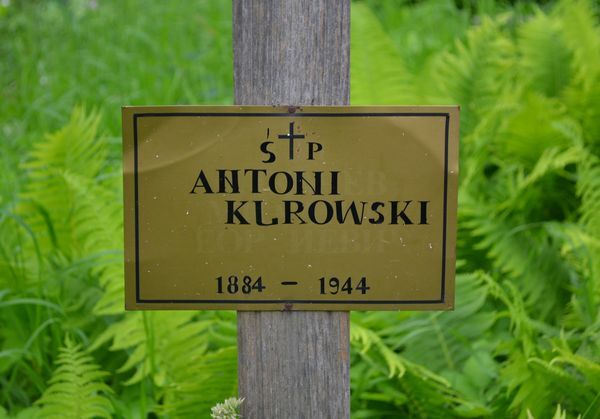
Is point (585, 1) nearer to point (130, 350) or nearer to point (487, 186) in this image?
point (487, 186)

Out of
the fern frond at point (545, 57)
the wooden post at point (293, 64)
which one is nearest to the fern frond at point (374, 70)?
the fern frond at point (545, 57)

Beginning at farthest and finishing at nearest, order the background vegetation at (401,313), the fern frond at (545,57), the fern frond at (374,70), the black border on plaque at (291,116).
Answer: the fern frond at (545,57) → the fern frond at (374,70) → the background vegetation at (401,313) → the black border on plaque at (291,116)

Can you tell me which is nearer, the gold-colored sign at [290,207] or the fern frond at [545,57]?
the gold-colored sign at [290,207]

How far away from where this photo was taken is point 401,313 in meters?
2.19

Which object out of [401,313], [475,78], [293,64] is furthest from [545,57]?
[293,64]

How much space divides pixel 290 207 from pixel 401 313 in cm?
88

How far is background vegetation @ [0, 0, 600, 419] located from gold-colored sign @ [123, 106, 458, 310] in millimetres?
381

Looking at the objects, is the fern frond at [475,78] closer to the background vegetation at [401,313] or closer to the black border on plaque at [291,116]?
the background vegetation at [401,313]

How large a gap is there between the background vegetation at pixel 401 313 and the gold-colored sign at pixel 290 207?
381 millimetres

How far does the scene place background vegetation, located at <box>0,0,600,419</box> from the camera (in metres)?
1.85

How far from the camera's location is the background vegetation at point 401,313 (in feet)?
6.07

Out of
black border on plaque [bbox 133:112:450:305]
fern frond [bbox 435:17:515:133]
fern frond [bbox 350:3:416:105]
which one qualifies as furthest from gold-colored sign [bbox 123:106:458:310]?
fern frond [bbox 435:17:515:133]

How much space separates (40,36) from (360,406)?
11.3ft

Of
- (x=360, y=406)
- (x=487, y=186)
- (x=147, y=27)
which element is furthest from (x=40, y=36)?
(x=360, y=406)
